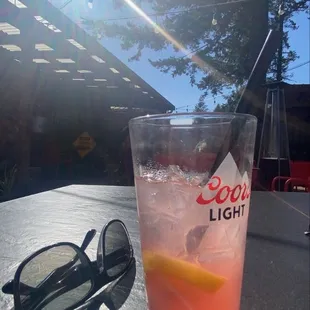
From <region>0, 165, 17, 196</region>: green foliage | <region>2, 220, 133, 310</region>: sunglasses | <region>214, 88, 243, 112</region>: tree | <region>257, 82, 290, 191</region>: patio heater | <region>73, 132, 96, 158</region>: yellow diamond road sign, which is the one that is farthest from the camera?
<region>73, 132, 96, 158</region>: yellow diamond road sign

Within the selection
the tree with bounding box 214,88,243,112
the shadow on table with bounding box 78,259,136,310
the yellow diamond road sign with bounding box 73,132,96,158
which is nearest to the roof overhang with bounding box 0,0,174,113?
the yellow diamond road sign with bounding box 73,132,96,158

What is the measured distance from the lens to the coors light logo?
35 centimetres

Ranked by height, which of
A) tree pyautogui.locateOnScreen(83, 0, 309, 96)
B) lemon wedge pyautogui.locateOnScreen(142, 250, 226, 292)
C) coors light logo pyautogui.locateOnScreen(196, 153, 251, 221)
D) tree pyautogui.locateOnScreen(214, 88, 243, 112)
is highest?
tree pyautogui.locateOnScreen(83, 0, 309, 96)

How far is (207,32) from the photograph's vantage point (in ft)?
25.9

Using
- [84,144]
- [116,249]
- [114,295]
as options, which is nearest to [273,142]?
[116,249]

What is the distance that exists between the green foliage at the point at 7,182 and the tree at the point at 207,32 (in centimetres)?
339

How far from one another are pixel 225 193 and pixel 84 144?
757cm

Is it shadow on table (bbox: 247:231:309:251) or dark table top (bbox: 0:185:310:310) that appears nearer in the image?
dark table top (bbox: 0:185:310:310)

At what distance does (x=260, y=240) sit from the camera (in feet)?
2.67

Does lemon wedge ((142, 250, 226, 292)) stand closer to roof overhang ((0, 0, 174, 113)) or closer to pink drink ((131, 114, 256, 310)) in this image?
pink drink ((131, 114, 256, 310))

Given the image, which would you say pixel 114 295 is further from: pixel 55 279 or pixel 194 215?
pixel 194 215

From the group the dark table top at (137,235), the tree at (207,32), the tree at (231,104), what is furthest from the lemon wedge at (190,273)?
the tree at (207,32)

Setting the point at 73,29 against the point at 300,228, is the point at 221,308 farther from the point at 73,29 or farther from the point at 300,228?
the point at 73,29

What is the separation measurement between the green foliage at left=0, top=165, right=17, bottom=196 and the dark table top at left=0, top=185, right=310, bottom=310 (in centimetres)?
416
